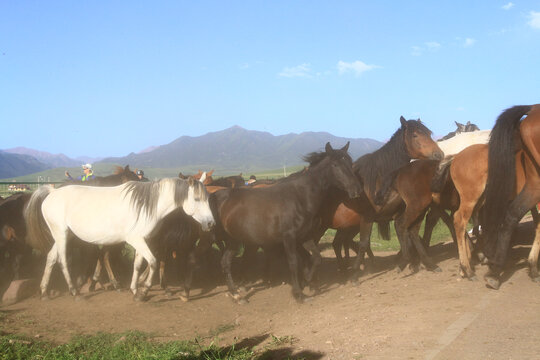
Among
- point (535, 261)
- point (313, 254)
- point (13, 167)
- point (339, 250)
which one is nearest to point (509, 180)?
point (535, 261)

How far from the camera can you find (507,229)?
5.83 metres

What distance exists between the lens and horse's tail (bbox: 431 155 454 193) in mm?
7625

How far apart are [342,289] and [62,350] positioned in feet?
14.4

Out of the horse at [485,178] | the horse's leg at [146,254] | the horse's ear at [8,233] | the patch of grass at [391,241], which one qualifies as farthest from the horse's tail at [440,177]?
the horse's ear at [8,233]

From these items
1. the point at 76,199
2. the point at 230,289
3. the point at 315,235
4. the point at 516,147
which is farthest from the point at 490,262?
the point at 76,199

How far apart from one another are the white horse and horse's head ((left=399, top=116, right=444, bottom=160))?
371 cm

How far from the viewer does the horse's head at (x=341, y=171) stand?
743cm

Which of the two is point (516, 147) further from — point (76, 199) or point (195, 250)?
point (76, 199)

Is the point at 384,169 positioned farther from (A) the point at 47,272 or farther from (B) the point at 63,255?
(A) the point at 47,272

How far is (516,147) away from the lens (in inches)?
237

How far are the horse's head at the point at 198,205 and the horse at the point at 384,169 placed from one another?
2.34m

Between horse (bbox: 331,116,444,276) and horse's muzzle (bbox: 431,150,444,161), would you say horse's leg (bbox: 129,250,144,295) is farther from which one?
horse's muzzle (bbox: 431,150,444,161)

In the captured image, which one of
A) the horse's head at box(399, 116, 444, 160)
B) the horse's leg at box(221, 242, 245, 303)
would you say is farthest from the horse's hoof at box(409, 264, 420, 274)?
the horse's leg at box(221, 242, 245, 303)

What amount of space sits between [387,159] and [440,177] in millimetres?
1000
